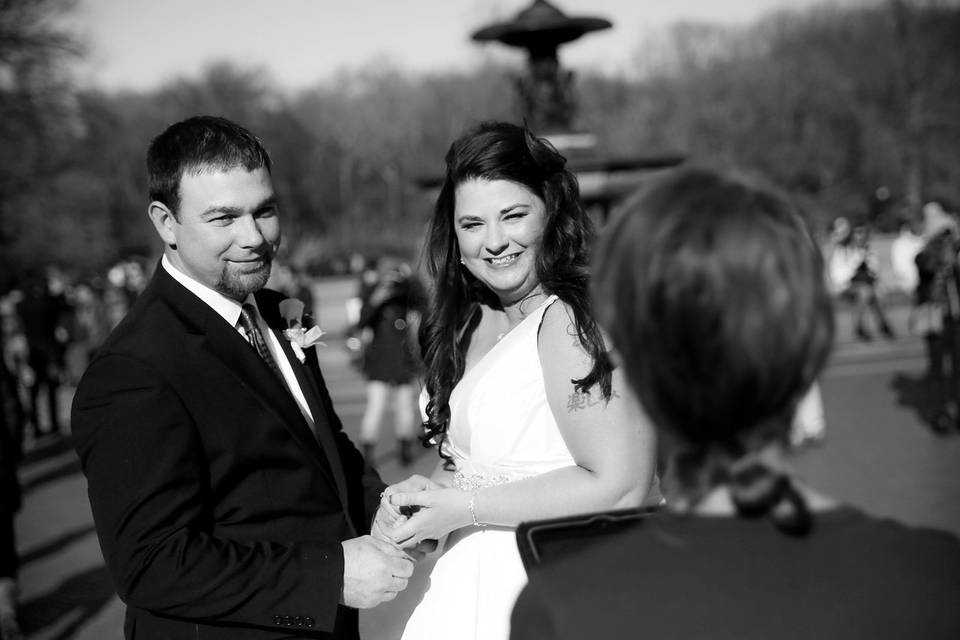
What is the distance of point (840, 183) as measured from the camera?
142ft

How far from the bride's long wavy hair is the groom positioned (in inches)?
21.2

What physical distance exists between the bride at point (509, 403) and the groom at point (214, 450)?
10.8 inches

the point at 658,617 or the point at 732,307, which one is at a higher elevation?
the point at 732,307

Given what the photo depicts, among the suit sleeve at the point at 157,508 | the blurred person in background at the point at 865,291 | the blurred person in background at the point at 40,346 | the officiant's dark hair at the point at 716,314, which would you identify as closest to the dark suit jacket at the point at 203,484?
the suit sleeve at the point at 157,508

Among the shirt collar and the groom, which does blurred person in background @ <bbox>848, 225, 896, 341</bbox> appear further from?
the shirt collar

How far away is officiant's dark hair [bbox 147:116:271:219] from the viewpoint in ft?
7.45

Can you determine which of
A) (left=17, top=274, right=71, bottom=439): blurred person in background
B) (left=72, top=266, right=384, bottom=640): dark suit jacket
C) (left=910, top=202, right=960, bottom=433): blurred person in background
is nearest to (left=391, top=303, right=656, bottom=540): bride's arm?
(left=72, top=266, right=384, bottom=640): dark suit jacket

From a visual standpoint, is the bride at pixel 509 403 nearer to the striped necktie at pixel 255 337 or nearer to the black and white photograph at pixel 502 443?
the black and white photograph at pixel 502 443

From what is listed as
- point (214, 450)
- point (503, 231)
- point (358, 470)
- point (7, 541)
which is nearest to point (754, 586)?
point (214, 450)

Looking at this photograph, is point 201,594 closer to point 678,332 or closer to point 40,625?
point 678,332

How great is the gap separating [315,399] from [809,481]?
18.8ft

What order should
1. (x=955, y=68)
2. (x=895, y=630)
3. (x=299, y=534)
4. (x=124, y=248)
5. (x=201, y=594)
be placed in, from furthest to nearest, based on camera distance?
(x=124, y=248) → (x=955, y=68) → (x=299, y=534) → (x=201, y=594) → (x=895, y=630)

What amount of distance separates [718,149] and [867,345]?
31236mm

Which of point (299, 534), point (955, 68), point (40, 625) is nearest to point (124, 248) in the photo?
point (955, 68)
